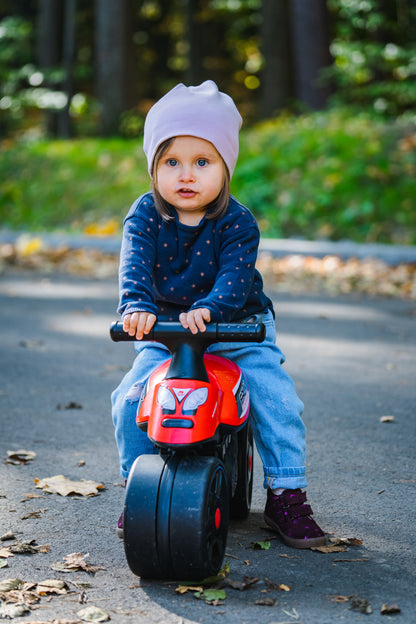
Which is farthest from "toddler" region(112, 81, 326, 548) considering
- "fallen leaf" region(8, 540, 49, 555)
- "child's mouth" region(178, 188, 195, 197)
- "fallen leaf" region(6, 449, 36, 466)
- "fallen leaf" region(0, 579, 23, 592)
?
"fallen leaf" region(6, 449, 36, 466)

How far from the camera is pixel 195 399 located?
8.77 feet

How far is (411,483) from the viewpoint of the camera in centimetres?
376

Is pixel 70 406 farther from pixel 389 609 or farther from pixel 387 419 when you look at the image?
pixel 389 609

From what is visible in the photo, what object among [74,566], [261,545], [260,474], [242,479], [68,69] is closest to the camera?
→ [74,566]

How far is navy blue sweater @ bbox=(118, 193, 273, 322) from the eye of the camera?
298 centimetres

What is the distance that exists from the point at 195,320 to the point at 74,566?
0.93m

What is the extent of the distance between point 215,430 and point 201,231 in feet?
2.54

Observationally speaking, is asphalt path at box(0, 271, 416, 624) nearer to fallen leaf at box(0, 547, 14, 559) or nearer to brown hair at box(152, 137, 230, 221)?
fallen leaf at box(0, 547, 14, 559)

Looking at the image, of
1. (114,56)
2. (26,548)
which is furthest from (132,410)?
(114,56)

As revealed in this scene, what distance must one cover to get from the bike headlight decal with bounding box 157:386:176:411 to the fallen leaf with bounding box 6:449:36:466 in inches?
60.1

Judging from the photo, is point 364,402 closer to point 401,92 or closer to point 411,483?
point 411,483

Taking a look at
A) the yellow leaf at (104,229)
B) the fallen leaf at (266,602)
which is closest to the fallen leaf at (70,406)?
the fallen leaf at (266,602)

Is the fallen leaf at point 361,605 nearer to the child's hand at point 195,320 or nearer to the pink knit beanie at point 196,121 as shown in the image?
the child's hand at point 195,320

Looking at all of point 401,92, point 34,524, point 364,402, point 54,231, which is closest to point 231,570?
point 34,524
